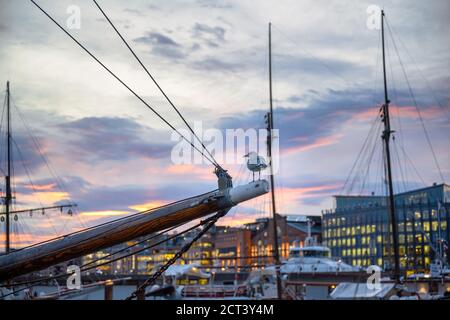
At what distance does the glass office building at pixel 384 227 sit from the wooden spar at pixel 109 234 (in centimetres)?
9764

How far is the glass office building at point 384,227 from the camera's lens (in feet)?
363

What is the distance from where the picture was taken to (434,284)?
151 ft

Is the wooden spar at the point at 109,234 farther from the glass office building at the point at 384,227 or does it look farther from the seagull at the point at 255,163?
the glass office building at the point at 384,227

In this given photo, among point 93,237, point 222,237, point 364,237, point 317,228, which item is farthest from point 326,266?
point 222,237

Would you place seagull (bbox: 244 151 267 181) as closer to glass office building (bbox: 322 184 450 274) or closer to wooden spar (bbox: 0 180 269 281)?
wooden spar (bbox: 0 180 269 281)

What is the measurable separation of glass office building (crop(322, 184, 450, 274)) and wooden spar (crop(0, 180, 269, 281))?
3844 inches

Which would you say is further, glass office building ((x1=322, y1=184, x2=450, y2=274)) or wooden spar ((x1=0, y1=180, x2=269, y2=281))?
glass office building ((x1=322, y1=184, x2=450, y2=274))

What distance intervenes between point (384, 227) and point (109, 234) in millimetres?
115929

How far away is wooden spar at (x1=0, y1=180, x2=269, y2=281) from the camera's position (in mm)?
7652

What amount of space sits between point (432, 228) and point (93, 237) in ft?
365

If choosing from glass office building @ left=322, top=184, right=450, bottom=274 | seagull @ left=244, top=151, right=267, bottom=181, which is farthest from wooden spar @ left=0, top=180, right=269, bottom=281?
glass office building @ left=322, top=184, right=450, bottom=274

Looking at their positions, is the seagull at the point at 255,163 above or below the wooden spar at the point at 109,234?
above

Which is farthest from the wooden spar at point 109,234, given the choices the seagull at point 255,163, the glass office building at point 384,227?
the glass office building at point 384,227
